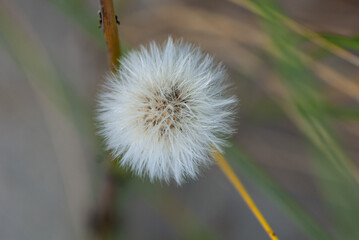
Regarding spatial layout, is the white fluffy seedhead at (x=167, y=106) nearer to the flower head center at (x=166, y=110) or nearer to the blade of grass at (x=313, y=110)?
the flower head center at (x=166, y=110)

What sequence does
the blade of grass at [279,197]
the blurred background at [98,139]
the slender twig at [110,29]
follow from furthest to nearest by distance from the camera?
the blurred background at [98,139], the blade of grass at [279,197], the slender twig at [110,29]

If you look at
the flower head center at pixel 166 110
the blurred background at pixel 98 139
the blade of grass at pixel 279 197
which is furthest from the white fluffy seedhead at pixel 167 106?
the blurred background at pixel 98 139

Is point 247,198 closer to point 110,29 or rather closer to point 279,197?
point 279,197

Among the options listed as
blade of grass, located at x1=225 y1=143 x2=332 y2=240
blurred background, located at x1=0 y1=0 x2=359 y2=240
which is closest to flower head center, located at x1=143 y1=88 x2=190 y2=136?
blade of grass, located at x1=225 y1=143 x2=332 y2=240

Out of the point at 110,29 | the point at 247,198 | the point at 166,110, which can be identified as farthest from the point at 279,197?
the point at 110,29

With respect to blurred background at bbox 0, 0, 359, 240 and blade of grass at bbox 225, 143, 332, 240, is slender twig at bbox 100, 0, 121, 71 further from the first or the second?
blurred background at bbox 0, 0, 359, 240

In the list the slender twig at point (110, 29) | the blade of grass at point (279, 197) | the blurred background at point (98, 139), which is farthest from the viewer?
the blurred background at point (98, 139)

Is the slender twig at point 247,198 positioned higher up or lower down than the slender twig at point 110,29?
lower down
